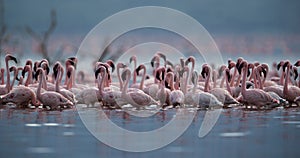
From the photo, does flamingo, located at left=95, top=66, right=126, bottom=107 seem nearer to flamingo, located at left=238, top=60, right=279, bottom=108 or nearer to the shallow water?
the shallow water

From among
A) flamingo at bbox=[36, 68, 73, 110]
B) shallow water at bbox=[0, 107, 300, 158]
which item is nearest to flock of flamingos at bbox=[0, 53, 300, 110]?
flamingo at bbox=[36, 68, 73, 110]

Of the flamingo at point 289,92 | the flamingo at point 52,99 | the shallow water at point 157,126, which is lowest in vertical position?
the shallow water at point 157,126

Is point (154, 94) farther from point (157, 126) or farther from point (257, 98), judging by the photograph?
point (157, 126)

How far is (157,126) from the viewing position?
9.28 metres

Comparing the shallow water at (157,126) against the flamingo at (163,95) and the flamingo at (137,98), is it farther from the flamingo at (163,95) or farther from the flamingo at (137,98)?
the flamingo at (163,95)

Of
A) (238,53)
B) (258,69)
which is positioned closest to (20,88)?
(258,69)

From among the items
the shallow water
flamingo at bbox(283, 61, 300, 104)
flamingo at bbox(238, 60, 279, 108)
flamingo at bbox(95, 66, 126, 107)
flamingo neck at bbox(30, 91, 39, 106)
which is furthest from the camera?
flamingo at bbox(283, 61, 300, 104)

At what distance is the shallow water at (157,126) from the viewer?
7504 mm

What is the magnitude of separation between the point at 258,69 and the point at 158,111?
246cm

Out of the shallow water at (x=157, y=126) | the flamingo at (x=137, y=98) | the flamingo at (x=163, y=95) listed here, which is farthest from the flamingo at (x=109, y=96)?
the flamingo at (x=163, y=95)

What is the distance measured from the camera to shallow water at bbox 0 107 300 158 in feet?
24.6

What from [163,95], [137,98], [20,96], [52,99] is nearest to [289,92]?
[163,95]

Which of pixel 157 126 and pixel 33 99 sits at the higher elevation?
pixel 33 99

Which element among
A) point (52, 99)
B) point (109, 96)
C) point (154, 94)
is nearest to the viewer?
point (52, 99)
